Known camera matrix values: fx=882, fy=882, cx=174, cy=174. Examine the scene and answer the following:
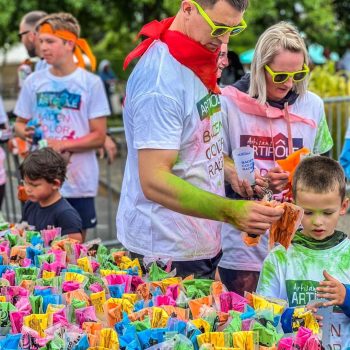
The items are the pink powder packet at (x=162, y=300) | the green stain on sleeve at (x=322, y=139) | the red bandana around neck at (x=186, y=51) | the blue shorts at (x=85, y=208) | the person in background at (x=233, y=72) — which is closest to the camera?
the pink powder packet at (x=162, y=300)

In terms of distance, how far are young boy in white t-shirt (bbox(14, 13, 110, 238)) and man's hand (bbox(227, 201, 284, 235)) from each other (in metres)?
3.47

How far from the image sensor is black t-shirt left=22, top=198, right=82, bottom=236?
5496 millimetres

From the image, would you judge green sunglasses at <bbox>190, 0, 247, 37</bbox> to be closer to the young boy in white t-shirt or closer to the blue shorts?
the young boy in white t-shirt

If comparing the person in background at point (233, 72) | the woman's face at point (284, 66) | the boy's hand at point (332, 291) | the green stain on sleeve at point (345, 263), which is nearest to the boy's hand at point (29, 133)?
the person in background at point (233, 72)

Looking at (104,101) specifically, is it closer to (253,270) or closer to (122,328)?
(253,270)

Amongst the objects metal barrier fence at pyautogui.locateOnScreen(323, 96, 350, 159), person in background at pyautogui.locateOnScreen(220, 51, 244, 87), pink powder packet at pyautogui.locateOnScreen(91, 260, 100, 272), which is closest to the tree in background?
metal barrier fence at pyautogui.locateOnScreen(323, 96, 350, 159)

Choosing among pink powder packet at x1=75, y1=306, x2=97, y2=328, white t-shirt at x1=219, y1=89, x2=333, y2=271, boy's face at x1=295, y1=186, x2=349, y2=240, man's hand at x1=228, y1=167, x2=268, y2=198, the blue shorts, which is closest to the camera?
pink powder packet at x1=75, y1=306, x2=97, y2=328

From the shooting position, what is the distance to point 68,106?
21.9ft

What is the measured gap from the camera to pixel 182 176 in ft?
12.4

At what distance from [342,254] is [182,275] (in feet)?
2.38

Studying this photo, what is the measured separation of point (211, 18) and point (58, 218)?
7.94 ft

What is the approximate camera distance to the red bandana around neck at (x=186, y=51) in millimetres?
3588

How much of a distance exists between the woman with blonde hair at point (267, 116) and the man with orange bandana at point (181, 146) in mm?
587

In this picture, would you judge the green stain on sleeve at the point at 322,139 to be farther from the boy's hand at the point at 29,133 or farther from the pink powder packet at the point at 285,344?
the boy's hand at the point at 29,133
